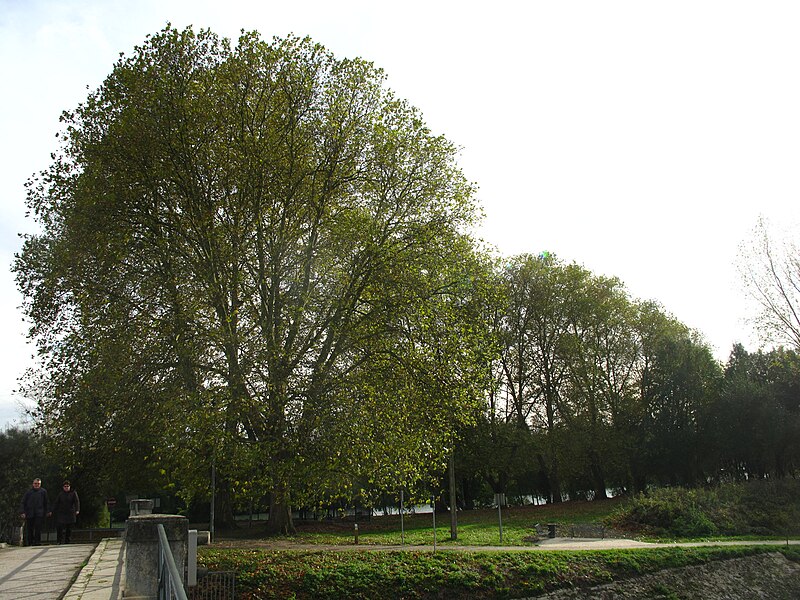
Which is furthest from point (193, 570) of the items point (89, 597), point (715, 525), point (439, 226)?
point (715, 525)

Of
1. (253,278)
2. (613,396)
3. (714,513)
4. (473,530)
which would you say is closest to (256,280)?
(253,278)

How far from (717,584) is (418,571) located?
29.3 feet

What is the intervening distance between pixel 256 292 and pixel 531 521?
2133 cm

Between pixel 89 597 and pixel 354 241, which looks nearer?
pixel 89 597

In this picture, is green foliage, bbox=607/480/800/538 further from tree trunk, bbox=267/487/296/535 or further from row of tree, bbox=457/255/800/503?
tree trunk, bbox=267/487/296/535

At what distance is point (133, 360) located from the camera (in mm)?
13906

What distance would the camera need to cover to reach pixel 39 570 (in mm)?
9781

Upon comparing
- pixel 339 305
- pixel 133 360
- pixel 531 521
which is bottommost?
pixel 531 521

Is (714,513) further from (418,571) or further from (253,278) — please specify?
(253,278)

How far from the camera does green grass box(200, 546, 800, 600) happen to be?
11.9 m

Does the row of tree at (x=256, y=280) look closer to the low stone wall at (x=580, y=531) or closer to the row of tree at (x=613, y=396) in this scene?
the low stone wall at (x=580, y=531)

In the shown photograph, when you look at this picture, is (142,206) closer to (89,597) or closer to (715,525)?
(89,597)

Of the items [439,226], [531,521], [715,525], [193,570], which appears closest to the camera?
[193,570]

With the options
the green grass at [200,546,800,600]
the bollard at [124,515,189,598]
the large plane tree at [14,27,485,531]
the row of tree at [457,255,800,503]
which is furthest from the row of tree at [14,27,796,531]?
the row of tree at [457,255,800,503]
